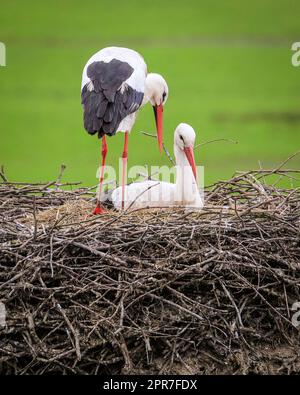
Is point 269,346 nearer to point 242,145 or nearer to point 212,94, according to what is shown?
point 242,145

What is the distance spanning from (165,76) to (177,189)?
17053mm

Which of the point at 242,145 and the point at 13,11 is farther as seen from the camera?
the point at 13,11

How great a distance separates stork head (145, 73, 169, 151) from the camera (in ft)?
24.7

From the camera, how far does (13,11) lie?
3039cm

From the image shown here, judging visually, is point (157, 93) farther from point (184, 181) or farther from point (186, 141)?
point (184, 181)

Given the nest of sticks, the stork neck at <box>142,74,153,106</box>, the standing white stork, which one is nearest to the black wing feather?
the standing white stork

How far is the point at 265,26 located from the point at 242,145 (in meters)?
8.37

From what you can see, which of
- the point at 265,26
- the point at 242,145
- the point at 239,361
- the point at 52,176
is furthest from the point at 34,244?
the point at 265,26

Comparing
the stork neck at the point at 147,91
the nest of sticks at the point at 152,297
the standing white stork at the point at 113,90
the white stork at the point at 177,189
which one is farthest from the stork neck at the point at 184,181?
the nest of sticks at the point at 152,297

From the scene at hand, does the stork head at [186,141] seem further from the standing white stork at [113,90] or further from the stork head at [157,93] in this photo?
the stork head at [157,93]

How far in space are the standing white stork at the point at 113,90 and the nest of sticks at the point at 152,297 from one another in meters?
0.91

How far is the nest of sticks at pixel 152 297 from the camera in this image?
573 centimetres

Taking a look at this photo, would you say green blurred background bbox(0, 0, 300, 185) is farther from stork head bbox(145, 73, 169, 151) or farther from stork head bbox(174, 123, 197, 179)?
stork head bbox(174, 123, 197, 179)

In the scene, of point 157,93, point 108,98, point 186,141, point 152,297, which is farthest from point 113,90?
point 152,297
